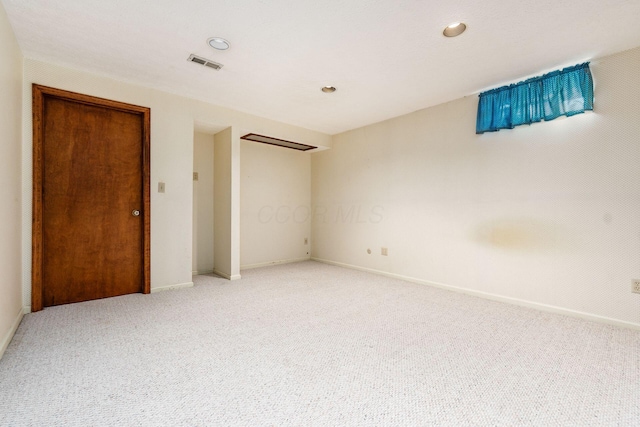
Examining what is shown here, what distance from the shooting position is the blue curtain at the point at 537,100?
8.84 ft

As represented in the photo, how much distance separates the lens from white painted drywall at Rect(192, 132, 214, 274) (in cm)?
443

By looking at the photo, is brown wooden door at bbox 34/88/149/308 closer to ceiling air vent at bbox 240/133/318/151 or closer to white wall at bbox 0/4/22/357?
white wall at bbox 0/4/22/357

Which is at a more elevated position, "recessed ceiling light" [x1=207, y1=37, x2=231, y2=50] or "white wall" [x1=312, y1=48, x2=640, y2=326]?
"recessed ceiling light" [x1=207, y1=37, x2=231, y2=50]

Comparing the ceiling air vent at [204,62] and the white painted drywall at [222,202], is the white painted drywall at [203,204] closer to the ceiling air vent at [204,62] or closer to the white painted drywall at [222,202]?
the white painted drywall at [222,202]

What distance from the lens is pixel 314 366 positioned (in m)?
1.88

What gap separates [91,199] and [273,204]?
269cm

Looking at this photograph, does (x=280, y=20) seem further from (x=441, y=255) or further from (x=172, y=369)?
(x=441, y=255)

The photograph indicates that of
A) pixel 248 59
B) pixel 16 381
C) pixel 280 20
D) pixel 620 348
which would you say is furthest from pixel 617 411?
pixel 248 59

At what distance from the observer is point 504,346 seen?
86.0 inches

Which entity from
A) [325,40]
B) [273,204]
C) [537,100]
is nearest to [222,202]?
[273,204]

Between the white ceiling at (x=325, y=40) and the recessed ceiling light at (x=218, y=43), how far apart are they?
0.20ft

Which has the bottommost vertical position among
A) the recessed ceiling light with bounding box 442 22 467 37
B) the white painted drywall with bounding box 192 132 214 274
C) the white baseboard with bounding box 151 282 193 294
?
the white baseboard with bounding box 151 282 193 294

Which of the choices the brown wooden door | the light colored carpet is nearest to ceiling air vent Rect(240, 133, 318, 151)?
the brown wooden door

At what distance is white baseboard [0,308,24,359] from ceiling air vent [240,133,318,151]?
10.6 feet
